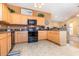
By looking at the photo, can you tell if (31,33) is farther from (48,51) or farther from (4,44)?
(4,44)

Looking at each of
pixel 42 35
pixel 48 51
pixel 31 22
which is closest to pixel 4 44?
pixel 48 51

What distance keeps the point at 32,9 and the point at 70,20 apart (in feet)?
25.4

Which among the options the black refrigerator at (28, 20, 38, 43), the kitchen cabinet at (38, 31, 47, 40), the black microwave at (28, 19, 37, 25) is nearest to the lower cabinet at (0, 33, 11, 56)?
the black refrigerator at (28, 20, 38, 43)

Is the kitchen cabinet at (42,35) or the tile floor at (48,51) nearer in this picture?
the tile floor at (48,51)

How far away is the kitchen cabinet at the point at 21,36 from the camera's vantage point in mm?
6662

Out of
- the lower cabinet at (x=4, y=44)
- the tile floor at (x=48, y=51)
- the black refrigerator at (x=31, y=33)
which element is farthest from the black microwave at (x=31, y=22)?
the lower cabinet at (x=4, y=44)

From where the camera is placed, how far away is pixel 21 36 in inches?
271

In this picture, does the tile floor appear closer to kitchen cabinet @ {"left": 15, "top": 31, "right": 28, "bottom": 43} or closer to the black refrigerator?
kitchen cabinet @ {"left": 15, "top": 31, "right": 28, "bottom": 43}

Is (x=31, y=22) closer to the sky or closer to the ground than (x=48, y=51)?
closer to the sky

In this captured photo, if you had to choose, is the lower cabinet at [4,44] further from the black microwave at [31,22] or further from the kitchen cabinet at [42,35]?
the kitchen cabinet at [42,35]

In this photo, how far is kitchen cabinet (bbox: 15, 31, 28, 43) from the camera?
6.66 m

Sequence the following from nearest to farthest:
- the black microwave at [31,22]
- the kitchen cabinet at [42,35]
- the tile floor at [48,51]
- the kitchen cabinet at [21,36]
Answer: the tile floor at [48,51] → the kitchen cabinet at [21,36] → the black microwave at [31,22] → the kitchen cabinet at [42,35]

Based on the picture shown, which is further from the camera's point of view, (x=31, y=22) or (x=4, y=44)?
(x=31, y=22)

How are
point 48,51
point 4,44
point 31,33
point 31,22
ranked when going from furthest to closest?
1. point 31,22
2. point 31,33
3. point 48,51
4. point 4,44
